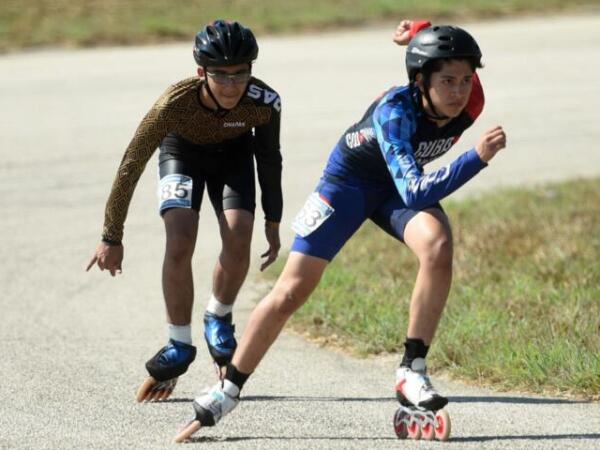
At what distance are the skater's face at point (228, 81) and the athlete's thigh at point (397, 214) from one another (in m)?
1.01

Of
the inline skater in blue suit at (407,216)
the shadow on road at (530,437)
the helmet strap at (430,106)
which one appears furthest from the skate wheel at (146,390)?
the helmet strap at (430,106)

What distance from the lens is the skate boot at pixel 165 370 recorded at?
755 centimetres

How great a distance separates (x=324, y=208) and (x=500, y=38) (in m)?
19.9

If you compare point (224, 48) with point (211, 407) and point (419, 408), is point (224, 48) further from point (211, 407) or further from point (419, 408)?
point (419, 408)

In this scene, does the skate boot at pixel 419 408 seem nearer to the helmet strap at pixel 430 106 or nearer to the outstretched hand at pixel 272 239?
the helmet strap at pixel 430 106

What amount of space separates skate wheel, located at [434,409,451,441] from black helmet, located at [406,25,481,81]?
1.65 metres

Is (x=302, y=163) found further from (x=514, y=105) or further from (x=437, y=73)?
Answer: (x=437, y=73)

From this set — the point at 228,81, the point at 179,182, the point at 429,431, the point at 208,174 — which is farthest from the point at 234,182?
the point at 429,431

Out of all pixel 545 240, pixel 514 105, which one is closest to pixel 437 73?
pixel 545 240

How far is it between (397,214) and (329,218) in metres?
0.35

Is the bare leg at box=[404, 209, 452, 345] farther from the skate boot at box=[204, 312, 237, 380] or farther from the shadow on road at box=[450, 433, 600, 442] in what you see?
the skate boot at box=[204, 312, 237, 380]

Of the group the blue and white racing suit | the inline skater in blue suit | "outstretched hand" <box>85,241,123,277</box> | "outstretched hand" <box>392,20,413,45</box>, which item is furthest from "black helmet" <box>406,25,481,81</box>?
"outstretched hand" <box>85,241,123,277</box>

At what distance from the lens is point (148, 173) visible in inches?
637

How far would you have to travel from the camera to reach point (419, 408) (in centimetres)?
646
